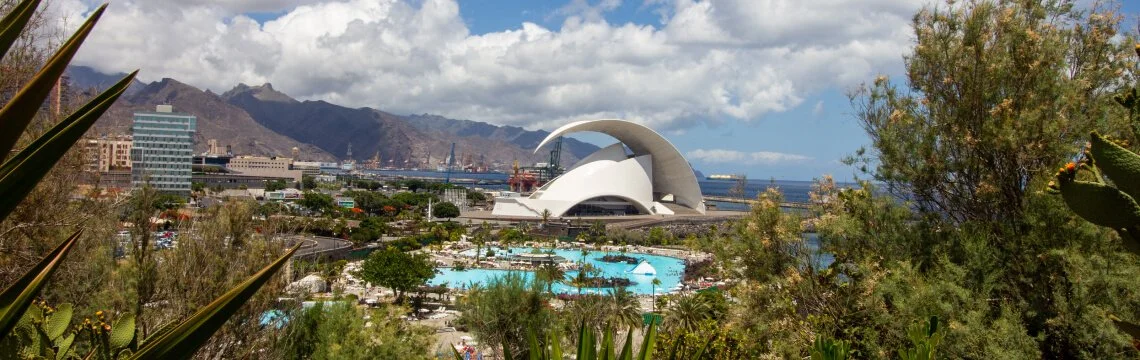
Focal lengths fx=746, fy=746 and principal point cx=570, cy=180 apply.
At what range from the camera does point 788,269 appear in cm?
680

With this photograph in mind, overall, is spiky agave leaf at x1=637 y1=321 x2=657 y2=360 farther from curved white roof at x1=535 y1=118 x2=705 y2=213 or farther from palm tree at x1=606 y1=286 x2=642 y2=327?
curved white roof at x1=535 y1=118 x2=705 y2=213

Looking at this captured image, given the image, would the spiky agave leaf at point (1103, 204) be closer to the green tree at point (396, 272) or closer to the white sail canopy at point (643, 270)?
the green tree at point (396, 272)

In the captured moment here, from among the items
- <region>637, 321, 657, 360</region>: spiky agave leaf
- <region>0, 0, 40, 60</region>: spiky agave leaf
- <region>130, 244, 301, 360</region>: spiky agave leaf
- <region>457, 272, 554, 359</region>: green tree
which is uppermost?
<region>0, 0, 40, 60</region>: spiky agave leaf

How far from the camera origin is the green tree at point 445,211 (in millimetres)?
43344

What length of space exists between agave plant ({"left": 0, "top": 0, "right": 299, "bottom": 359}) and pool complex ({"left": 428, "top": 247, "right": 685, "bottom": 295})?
1813 centimetres

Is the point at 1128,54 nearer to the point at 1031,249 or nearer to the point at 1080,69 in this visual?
the point at 1080,69

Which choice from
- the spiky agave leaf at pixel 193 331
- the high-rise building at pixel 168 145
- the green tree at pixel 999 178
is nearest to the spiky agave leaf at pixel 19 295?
the spiky agave leaf at pixel 193 331

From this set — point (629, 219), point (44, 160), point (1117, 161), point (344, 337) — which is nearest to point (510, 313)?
point (344, 337)

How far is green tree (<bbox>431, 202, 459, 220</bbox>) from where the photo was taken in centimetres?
4334

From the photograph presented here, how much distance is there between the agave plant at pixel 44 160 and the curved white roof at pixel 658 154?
43.8m

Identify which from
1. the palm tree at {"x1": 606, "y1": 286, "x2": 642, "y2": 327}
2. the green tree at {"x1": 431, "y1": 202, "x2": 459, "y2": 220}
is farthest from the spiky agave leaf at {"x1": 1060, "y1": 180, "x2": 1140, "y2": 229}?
the green tree at {"x1": 431, "y1": 202, "x2": 459, "y2": 220}

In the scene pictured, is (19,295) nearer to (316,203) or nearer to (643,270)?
(643,270)

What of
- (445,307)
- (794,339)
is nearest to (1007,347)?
(794,339)

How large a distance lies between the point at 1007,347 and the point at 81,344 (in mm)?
6991
